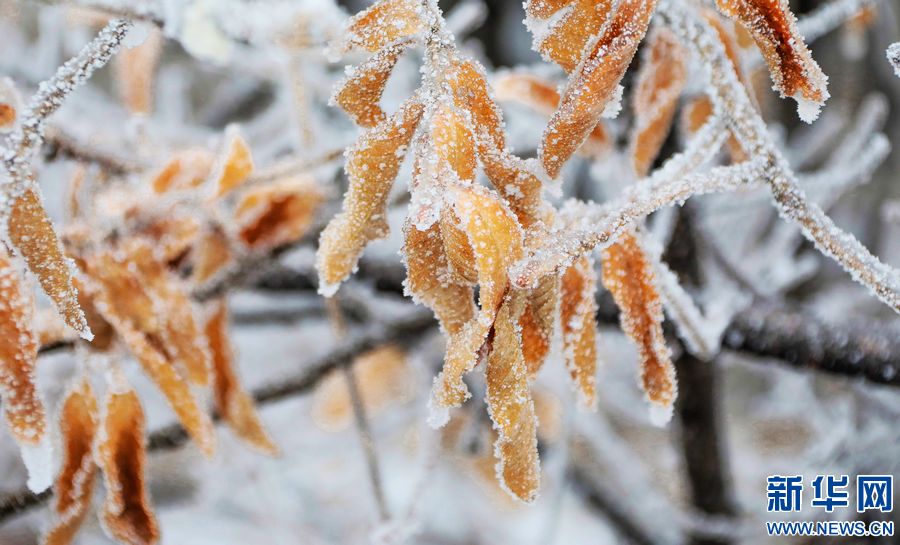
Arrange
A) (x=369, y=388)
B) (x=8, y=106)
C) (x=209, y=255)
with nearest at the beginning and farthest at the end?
(x=8, y=106), (x=209, y=255), (x=369, y=388)

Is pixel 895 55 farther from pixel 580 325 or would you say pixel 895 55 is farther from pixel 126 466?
pixel 126 466

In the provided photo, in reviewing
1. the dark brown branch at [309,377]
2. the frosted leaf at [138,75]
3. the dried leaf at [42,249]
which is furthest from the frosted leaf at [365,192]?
the frosted leaf at [138,75]

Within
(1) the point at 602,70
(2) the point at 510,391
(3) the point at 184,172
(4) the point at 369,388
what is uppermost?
(4) the point at 369,388

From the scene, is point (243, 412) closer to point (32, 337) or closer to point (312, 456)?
point (32, 337)

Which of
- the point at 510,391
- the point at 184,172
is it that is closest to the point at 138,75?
the point at 184,172

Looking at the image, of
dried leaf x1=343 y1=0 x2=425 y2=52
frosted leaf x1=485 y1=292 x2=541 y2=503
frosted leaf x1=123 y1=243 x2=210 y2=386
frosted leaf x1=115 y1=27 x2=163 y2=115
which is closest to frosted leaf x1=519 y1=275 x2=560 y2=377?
frosted leaf x1=485 y1=292 x2=541 y2=503

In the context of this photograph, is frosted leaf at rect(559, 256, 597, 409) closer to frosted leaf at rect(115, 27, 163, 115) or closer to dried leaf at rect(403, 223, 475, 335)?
dried leaf at rect(403, 223, 475, 335)

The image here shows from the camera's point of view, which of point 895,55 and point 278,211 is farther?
point 278,211
